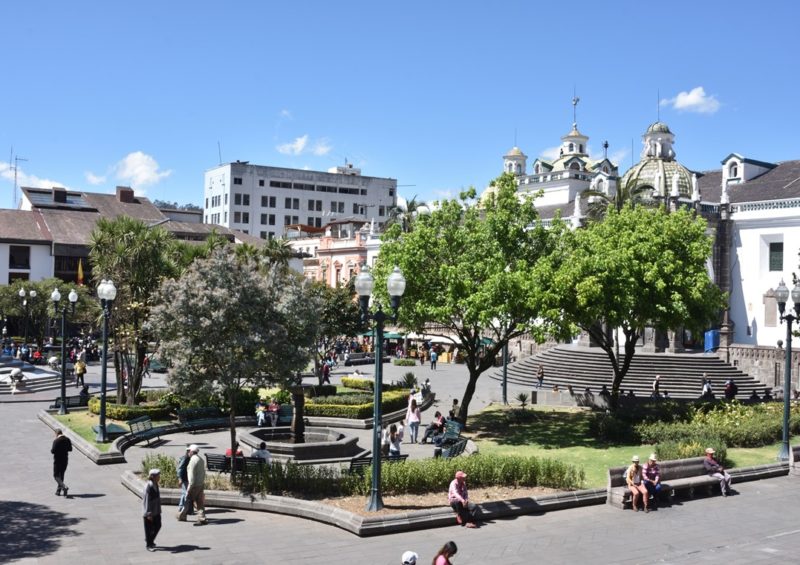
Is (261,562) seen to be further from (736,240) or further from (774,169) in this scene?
(774,169)

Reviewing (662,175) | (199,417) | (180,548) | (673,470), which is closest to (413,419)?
(199,417)

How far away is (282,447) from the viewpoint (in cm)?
2177

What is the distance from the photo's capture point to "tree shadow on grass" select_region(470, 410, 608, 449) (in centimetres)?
2462

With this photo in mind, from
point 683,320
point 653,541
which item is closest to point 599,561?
point 653,541

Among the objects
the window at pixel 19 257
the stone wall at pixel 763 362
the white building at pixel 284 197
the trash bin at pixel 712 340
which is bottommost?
the stone wall at pixel 763 362

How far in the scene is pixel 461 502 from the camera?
1488 cm

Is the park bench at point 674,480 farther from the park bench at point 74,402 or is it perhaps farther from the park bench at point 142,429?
the park bench at point 74,402

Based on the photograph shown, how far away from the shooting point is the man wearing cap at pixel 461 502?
1489cm

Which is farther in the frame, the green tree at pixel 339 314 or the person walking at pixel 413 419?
the green tree at pixel 339 314

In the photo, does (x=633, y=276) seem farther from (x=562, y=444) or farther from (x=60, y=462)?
(x=60, y=462)

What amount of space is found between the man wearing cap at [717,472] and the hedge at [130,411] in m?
18.7

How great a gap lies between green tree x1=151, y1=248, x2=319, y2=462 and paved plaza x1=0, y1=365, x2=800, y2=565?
2978 millimetres

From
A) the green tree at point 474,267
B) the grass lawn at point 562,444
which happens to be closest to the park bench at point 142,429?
the green tree at point 474,267

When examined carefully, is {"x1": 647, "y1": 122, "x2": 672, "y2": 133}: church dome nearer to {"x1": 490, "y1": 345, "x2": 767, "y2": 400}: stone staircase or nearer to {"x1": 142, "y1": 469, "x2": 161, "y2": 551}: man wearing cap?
{"x1": 490, "y1": 345, "x2": 767, "y2": 400}: stone staircase
